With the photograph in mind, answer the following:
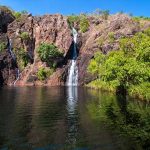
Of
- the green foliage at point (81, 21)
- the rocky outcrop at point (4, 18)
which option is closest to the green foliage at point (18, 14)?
the rocky outcrop at point (4, 18)

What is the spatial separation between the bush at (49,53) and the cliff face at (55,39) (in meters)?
3.15

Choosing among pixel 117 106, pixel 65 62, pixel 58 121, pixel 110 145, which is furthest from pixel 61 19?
pixel 110 145

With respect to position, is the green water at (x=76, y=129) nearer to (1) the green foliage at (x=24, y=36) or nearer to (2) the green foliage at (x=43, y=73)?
(2) the green foliage at (x=43, y=73)

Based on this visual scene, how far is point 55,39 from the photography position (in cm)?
17138

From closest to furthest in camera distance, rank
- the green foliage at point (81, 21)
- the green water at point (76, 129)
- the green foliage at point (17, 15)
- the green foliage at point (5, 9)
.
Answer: the green water at point (76, 129), the green foliage at point (5, 9), the green foliage at point (81, 21), the green foliage at point (17, 15)

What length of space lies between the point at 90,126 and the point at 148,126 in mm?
6977

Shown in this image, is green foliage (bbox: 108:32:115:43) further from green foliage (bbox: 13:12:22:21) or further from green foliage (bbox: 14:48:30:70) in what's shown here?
green foliage (bbox: 13:12:22:21)

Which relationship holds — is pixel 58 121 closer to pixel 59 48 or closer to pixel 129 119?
pixel 129 119

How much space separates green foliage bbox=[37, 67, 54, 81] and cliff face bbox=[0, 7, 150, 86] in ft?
6.12

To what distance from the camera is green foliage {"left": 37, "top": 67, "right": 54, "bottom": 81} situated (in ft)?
514

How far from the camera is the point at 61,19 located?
582 feet

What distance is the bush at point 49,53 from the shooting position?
15825cm

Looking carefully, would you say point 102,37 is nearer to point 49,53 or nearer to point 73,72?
point 73,72

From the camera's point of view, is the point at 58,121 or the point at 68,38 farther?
the point at 68,38
